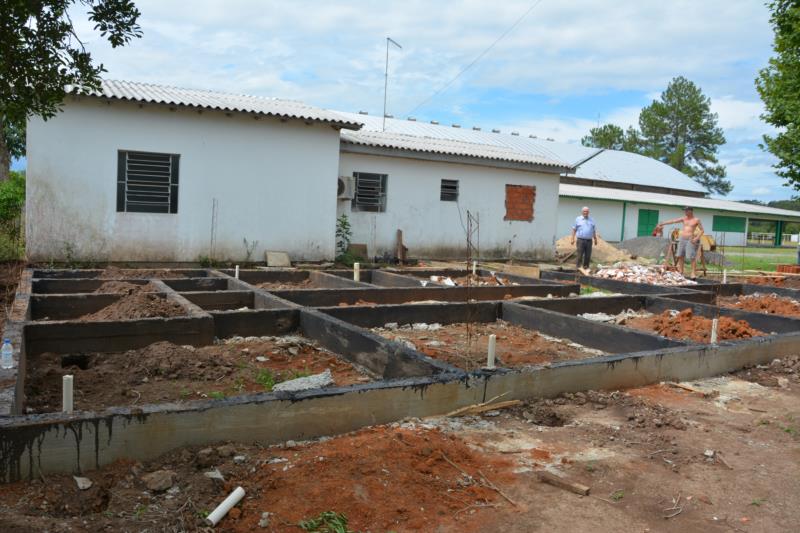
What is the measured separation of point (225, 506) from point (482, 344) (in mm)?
4586

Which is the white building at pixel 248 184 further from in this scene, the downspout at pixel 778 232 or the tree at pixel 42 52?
the downspout at pixel 778 232

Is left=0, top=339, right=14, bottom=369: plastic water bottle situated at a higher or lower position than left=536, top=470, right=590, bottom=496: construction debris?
higher

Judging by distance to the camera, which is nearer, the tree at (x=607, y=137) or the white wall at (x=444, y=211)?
the white wall at (x=444, y=211)

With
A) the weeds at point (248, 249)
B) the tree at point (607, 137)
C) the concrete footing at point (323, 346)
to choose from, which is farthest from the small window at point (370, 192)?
the tree at point (607, 137)

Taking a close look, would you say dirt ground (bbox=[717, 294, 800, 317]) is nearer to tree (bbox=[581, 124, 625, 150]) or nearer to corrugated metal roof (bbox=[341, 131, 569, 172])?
corrugated metal roof (bbox=[341, 131, 569, 172])

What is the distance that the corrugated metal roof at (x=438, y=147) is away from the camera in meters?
16.8

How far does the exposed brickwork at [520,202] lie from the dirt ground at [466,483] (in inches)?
578

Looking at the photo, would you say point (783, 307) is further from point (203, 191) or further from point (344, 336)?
point (203, 191)

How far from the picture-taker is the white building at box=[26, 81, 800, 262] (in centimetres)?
1277

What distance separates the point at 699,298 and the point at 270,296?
7316mm

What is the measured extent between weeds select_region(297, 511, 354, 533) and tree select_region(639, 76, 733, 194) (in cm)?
6741

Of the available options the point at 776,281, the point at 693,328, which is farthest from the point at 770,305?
the point at 776,281

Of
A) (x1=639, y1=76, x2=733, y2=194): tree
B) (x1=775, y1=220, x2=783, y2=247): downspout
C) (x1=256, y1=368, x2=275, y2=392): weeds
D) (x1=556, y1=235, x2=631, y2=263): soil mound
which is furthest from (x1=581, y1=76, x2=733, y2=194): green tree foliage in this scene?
(x1=256, y1=368, x2=275, y2=392): weeds

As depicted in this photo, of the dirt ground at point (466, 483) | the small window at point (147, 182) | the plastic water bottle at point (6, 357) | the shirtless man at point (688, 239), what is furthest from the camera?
the shirtless man at point (688, 239)
